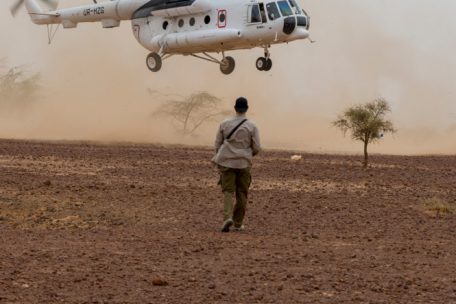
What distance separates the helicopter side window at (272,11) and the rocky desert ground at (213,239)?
7532mm

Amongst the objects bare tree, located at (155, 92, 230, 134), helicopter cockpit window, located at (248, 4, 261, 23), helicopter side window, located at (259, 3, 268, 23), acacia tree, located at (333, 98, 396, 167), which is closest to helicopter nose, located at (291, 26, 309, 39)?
helicopter side window, located at (259, 3, 268, 23)

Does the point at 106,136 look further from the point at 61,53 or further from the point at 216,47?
the point at 61,53

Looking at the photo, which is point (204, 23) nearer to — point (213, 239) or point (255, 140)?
point (255, 140)

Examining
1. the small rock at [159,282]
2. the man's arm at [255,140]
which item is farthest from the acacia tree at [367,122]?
the small rock at [159,282]

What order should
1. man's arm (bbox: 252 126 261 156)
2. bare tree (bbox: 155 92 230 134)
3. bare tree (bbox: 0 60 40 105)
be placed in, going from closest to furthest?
man's arm (bbox: 252 126 261 156) < bare tree (bbox: 155 92 230 134) < bare tree (bbox: 0 60 40 105)

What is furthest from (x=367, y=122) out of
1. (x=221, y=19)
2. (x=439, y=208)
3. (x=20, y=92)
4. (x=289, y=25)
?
(x=20, y=92)

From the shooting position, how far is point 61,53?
182ft

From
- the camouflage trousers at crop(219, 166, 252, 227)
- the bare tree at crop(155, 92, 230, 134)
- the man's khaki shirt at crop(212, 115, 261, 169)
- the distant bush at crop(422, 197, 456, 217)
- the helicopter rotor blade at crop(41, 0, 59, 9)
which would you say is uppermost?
the helicopter rotor blade at crop(41, 0, 59, 9)

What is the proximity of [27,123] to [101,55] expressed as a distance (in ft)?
30.7

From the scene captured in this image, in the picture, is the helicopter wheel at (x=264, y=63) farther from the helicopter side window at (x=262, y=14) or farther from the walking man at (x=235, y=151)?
the walking man at (x=235, y=151)

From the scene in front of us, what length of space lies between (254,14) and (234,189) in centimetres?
1555

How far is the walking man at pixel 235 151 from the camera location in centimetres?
995

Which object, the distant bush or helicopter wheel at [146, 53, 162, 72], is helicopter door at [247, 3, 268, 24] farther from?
the distant bush

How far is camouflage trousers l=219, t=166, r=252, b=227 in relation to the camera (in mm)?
9961
